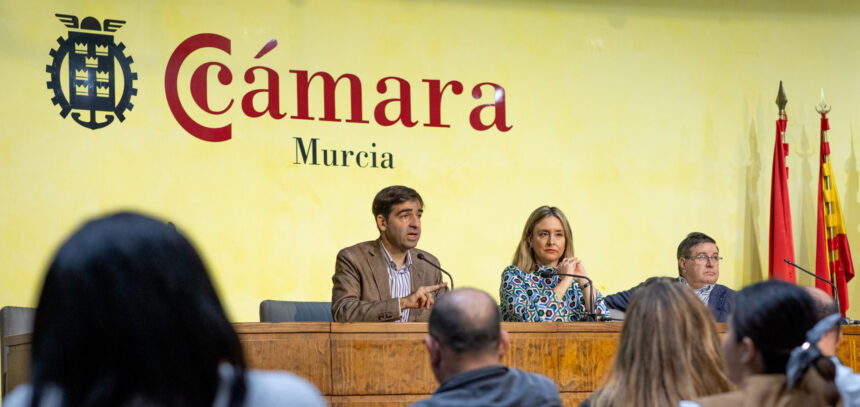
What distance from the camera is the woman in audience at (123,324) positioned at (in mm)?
937

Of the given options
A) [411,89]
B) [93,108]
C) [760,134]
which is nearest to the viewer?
[93,108]

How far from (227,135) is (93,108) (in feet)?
2.49

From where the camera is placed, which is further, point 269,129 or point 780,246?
point 780,246

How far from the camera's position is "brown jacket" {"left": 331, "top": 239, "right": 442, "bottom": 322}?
4.24 m

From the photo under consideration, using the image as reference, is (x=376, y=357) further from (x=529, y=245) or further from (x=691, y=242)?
(x=691, y=242)

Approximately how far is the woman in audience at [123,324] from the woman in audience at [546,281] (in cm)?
336

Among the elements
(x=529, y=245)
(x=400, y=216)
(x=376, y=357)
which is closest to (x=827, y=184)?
(x=529, y=245)

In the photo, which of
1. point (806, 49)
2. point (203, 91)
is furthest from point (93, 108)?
point (806, 49)

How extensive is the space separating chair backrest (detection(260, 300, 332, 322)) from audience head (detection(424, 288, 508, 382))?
8.63ft

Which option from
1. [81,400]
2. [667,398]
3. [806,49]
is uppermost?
[806,49]

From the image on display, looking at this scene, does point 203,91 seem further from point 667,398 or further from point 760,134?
point 667,398

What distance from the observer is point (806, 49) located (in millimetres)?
6680

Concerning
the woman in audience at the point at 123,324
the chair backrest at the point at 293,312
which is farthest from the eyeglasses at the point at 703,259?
the woman in audience at the point at 123,324

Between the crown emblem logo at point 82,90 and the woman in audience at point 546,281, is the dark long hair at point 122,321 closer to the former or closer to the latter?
the woman in audience at point 546,281
